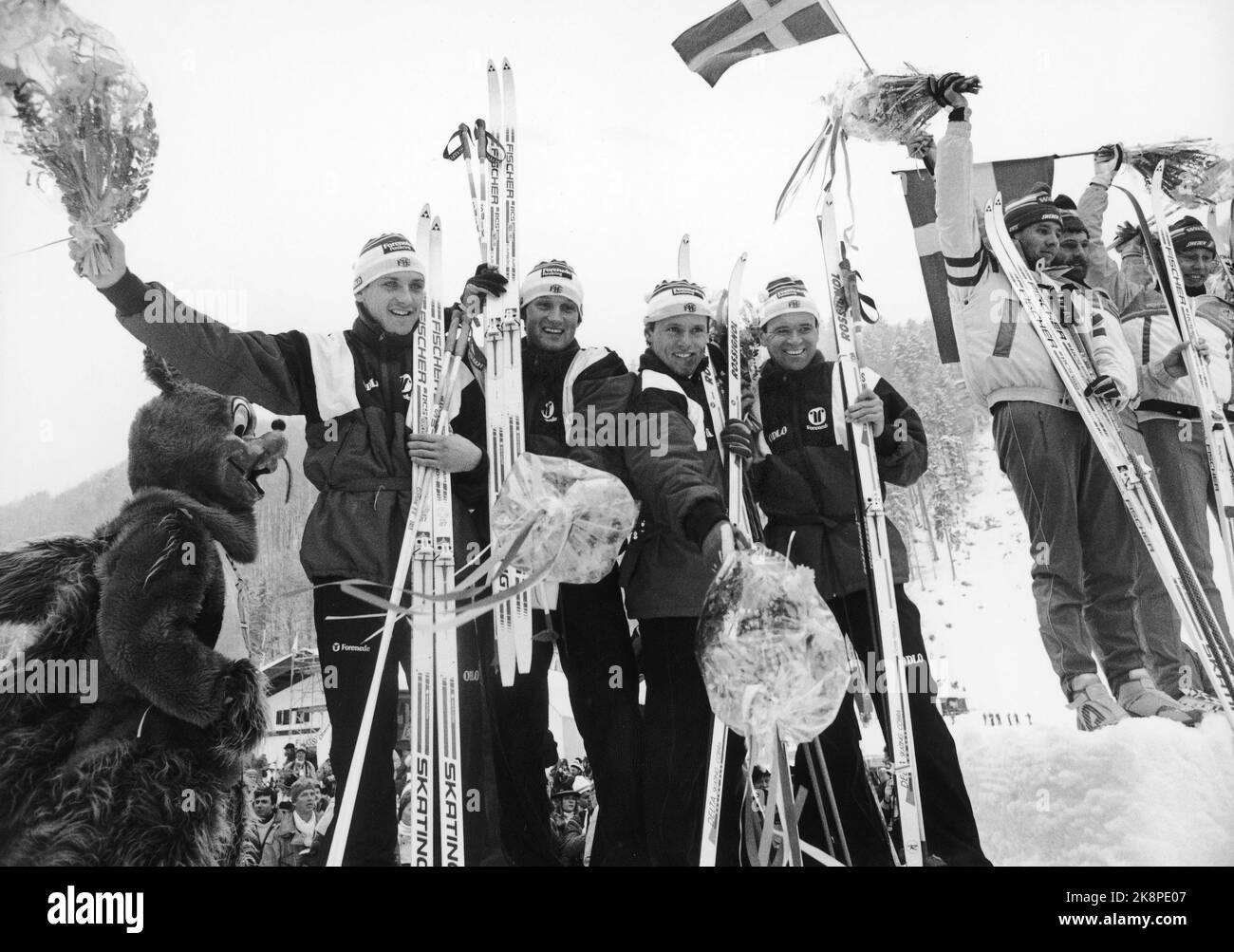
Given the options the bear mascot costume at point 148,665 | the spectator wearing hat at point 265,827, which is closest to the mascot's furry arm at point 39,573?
the bear mascot costume at point 148,665

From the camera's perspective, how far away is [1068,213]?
2.98 m

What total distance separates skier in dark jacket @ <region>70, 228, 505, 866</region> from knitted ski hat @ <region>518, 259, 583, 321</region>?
10 centimetres

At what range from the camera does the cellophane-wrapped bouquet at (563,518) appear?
2.57m

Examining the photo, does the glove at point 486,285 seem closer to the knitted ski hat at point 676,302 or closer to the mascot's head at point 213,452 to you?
the knitted ski hat at point 676,302

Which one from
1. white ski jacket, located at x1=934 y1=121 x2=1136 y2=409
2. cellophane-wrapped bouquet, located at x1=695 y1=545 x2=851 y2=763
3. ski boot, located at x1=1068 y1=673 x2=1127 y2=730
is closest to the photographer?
cellophane-wrapped bouquet, located at x1=695 y1=545 x2=851 y2=763

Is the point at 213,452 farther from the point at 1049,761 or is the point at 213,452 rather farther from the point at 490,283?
the point at 1049,761

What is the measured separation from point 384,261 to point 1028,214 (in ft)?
6.14

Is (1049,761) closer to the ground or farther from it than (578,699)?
closer to the ground

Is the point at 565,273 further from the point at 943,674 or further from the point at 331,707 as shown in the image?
the point at 943,674

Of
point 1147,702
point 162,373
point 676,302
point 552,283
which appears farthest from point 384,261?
point 1147,702

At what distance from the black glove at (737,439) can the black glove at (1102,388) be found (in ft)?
3.35

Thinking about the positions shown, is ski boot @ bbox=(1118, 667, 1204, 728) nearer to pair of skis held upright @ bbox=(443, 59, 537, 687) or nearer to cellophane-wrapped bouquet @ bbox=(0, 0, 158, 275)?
pair of skis held upright @ bbox=(443, 59, 537, 687)

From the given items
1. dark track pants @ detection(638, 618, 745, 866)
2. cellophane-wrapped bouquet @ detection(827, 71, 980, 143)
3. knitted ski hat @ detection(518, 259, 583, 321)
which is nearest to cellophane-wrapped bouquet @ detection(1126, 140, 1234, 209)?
cellophane-wrapped bouquet @ detection(827, 71, 980, 143)

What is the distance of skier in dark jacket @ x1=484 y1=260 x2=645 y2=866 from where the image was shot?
2.66m
